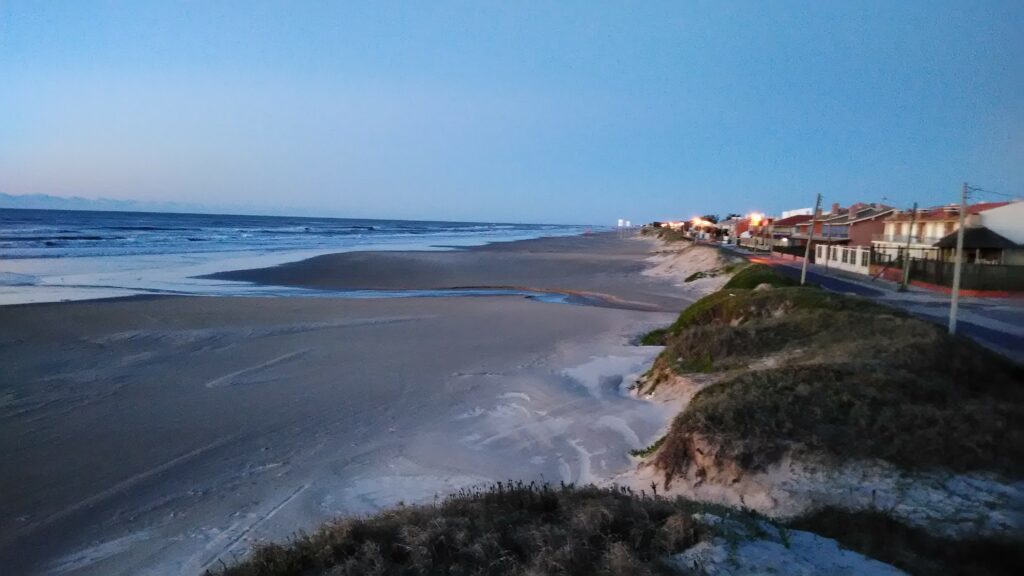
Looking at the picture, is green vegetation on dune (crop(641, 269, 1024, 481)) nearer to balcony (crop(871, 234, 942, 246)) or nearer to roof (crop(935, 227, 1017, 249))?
roof (crop(935, 227, 1017, 249))

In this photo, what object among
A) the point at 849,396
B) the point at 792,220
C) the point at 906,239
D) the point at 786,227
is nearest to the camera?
the point at 849,396

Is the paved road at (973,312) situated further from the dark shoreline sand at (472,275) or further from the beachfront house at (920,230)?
the dark shoreline sand at (472,275)

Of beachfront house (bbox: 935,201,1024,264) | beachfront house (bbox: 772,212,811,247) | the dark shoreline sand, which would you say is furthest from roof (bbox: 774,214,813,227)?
beachfront house (bbox: 935,201,1024,264)

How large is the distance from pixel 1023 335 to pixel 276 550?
1885cm

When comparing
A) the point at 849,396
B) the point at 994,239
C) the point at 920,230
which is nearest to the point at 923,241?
the point at 920,230

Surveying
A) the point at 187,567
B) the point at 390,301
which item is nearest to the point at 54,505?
the point at 187,567

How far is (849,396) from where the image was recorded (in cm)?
835

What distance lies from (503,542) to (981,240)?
118 feet

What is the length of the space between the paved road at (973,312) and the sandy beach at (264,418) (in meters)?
7.89

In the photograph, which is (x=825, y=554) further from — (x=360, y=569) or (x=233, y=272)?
(x=233, y=272)

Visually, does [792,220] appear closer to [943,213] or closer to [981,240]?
[943,213]

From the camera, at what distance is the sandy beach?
7.50 metres

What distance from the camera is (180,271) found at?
116 ft

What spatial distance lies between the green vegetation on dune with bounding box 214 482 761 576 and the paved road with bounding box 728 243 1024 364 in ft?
37.8
